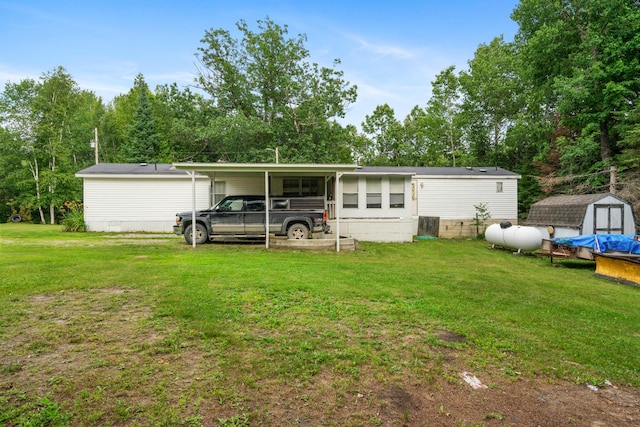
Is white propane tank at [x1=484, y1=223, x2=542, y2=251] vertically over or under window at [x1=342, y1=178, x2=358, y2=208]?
under

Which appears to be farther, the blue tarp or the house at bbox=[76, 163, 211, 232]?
the house at bbox=[76, 163, 211, 232]

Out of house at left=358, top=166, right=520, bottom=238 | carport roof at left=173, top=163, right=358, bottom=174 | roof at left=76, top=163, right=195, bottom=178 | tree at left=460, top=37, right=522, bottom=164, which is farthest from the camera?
tree at left=460, top=37, right=522, bottom=164

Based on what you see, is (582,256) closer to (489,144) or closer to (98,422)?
(98,422)

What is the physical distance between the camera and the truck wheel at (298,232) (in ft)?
39.9

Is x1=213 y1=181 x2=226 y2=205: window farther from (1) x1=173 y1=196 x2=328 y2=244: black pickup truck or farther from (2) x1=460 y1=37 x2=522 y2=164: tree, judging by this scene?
(2) x1=460 y1=37 x2=522 y2=164: tree

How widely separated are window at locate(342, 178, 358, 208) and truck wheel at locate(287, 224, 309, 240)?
3.30 meters

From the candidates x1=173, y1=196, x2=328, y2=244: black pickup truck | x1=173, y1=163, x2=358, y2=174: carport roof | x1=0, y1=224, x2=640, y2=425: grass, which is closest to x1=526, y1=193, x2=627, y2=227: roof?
x1=0, y1=224, x2=640, y2=425: grass

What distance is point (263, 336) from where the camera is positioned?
398 cm

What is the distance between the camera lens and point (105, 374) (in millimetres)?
3053

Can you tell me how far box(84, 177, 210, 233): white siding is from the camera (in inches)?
634

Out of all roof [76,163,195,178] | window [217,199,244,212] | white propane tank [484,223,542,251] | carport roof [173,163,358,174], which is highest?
roof [76,163,195,178]

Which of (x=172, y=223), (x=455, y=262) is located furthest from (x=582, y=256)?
(x=172, y=223)

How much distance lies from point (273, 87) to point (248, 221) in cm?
1782

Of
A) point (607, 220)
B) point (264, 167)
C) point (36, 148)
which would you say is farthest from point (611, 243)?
point (36, 148)
